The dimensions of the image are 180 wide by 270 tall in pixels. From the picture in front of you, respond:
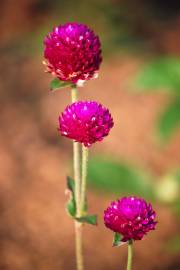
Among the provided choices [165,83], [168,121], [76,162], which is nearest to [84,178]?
[76,162]

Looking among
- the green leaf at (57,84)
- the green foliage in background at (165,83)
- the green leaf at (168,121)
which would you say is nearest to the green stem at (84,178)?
the green leaf at (57,84)

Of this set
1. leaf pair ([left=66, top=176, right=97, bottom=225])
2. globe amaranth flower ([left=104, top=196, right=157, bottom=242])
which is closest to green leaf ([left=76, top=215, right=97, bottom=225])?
leaf pair ([left=66, top=176, right=97, bottom=225])

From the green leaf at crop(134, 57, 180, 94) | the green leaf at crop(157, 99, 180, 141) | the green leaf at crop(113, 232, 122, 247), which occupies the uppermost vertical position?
the green leaf at crop(134, 57, 180, 94)

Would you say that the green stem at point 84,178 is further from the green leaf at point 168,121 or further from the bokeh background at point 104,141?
the green leaf at point 168,121

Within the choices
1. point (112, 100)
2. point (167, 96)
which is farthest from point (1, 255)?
point (167, 96)

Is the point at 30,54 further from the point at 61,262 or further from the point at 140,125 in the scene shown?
the point at 61,262

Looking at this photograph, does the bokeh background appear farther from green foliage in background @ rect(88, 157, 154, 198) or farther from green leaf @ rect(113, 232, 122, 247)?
green leaf @ rect(113, 232, 122, 247)
